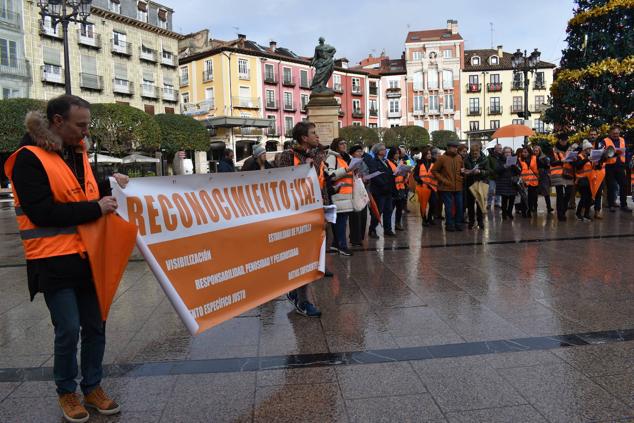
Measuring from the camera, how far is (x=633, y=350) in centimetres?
385

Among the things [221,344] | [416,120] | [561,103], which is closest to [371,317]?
[221,344]

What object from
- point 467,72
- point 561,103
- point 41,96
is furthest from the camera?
point 467,72

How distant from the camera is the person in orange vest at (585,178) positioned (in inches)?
451

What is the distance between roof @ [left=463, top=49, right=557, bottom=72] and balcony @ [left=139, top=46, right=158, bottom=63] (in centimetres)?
4238

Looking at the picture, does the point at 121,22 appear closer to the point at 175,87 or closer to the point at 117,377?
the point at 175,87

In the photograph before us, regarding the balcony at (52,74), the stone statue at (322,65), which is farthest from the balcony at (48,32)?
the stone statue at (322,65)

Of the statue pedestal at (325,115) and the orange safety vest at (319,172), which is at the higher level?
the statue pedestal at (325,115)

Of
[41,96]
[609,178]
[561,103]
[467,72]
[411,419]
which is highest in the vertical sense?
[467,72]

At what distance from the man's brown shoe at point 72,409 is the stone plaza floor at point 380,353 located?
0.28 feet

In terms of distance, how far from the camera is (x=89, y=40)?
4197 cm

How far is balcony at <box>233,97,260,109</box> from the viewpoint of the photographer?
181 feet

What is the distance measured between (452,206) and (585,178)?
3.02 m

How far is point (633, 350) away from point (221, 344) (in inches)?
119

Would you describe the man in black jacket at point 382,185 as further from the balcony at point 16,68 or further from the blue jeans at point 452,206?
the balcony at point 16,68
